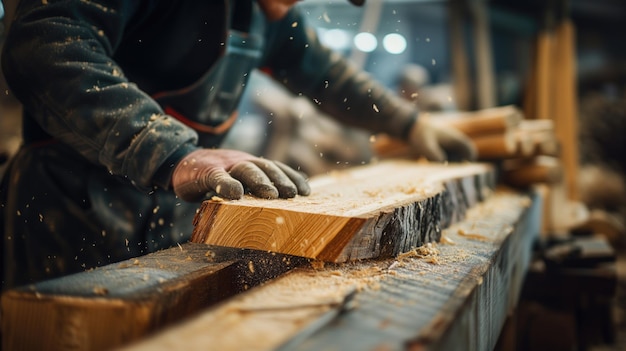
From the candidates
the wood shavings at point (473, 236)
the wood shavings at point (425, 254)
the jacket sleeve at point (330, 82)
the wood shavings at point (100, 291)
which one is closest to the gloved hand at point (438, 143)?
the jacket sleeve at point (330, 82)

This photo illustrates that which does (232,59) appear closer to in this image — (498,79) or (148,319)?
(148,319)

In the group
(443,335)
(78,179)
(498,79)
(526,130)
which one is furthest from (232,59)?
(498,79)

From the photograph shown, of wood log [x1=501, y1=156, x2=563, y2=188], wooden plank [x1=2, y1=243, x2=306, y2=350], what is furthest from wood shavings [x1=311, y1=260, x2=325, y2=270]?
wood log [x1=501, y1=156, x2=563, y2=188]

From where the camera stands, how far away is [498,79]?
29.5ft

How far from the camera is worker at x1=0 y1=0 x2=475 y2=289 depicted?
1.57 metres

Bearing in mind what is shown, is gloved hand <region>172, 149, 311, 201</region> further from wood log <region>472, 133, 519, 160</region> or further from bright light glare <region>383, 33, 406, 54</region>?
bright light glare <region>383, 33, 406, 54</region>

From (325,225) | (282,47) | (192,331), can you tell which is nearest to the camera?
(192,331)

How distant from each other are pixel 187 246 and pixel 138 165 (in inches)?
11.1

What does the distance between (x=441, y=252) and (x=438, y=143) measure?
1.81m

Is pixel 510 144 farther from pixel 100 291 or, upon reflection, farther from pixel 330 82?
pixel 100 291

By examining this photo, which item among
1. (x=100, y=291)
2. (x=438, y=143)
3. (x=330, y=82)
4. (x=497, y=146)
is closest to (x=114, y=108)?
(x=100, y=291)

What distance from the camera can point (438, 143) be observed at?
3.32 m

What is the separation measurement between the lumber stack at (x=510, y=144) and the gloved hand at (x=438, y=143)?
5.5 inches

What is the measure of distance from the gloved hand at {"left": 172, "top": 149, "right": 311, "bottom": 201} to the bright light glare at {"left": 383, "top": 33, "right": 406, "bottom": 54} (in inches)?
301
